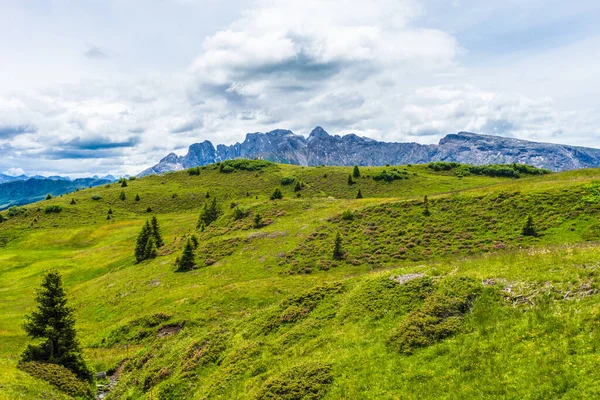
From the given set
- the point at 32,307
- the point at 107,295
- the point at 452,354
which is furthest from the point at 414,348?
the point at 32,307

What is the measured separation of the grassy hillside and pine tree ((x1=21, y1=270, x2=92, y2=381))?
93.7 inches

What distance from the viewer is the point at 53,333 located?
26.1m

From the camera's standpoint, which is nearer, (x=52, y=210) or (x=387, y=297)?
(x=387, y=297)

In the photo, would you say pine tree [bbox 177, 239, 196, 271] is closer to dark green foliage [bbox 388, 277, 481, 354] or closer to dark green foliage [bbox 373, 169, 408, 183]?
dark green foliage [bbox 388, 277, 481, 354]

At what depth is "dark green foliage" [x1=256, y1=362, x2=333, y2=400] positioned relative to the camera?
16.0 m

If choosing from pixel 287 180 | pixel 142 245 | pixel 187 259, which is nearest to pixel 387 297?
pixel 187 259

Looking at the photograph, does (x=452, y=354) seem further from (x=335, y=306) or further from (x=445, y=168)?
(x=445, y=168)

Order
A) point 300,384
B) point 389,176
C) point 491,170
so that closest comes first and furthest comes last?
point 300,384 < point 389,176 < point 491,170

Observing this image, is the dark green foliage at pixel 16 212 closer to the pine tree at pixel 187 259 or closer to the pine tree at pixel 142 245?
the pine tree at pixel 142 245

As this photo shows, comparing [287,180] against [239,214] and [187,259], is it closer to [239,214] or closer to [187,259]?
[239,214]

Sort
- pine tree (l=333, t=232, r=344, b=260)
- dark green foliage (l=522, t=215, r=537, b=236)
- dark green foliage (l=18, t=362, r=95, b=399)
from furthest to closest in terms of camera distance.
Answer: pine tree (l=333, t=232, r=344, b=260), dark green foliage (l=522, t=215, r=537, b=236), dark green foliage (l=18, t=362, r=95, b=399)

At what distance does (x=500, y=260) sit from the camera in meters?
21.6

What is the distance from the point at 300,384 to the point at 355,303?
7536 mm

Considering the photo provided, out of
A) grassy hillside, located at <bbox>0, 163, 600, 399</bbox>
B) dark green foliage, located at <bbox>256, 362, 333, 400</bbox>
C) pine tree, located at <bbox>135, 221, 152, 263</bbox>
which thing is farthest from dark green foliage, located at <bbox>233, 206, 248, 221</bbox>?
dark green foliage, located at <bbox>256, 362, 333, 400</bbox>
